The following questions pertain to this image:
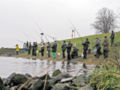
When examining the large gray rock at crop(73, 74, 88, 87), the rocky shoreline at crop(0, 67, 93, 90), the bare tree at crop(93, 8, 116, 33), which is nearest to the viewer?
the rocky shoreline at crop(0, 67, 93, 90)

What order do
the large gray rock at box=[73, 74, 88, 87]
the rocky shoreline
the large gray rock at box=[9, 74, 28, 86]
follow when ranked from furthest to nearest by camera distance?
1. the large gray rock at box=[9, 74, 28, 86]
2. the large gray rock at box=[73, 74, 88, 87]
3. the rocky shoreline

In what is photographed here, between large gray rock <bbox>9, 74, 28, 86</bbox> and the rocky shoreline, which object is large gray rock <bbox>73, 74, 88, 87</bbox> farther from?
large gray rock <bbox>9, 74, 28, 86</bbox>

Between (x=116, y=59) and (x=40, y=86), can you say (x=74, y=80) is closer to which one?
(x=40, y=86)

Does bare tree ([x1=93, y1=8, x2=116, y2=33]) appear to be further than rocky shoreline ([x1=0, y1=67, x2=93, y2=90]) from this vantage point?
Yes

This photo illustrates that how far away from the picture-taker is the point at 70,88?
4934mm

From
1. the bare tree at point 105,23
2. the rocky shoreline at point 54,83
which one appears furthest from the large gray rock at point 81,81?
the bare tree at point 105,23

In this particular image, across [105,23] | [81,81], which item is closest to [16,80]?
[81,81]

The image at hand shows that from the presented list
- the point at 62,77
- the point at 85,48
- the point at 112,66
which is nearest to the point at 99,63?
the point at 112,66

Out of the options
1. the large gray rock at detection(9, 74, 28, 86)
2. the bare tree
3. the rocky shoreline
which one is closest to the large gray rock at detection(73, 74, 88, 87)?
the rocky shoreline

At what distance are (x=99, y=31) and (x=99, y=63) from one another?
6591 centimetres

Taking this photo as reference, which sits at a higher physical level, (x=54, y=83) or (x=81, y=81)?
(x=81, y=81)

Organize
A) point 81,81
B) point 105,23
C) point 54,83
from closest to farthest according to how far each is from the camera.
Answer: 1. point 81,81
2. point 54,83
3. point 105,23

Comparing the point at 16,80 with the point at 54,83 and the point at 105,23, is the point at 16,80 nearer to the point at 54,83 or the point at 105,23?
the point at 54,83

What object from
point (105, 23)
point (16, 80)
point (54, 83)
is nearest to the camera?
point (54, 83)
